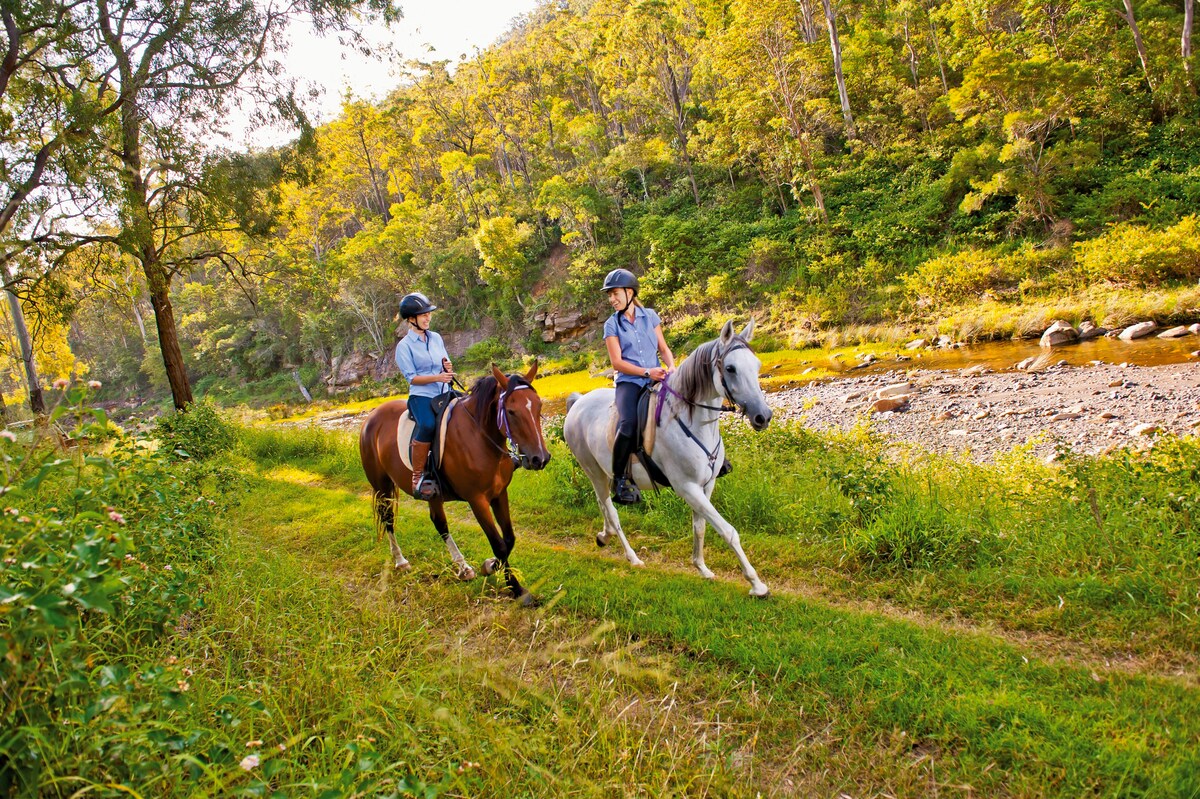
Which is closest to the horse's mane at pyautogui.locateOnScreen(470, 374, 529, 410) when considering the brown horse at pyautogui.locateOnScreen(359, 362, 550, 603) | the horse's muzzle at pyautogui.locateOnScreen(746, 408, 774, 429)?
the brown horse at pyautogui.locateOnScreen(359, 362, 550, 603)

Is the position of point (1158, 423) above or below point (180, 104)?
below

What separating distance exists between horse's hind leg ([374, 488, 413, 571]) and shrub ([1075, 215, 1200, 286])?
19.4 m

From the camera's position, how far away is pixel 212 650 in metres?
3.30

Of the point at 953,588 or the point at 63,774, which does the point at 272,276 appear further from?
the point at 953,588

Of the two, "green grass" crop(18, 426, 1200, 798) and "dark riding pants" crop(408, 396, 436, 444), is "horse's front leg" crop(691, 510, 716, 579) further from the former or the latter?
"dark riding pants" crop(408, 396, 436, 444)

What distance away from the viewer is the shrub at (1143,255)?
1350 cm

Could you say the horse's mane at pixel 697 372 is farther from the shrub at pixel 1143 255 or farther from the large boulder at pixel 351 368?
the large boulder at pixel 351 368

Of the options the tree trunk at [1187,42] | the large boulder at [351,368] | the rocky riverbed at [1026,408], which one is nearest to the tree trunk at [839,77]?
the tree trunk at [1187,42]

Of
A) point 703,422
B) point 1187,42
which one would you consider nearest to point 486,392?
point 703,422

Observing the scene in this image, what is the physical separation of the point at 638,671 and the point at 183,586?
292 centimetres

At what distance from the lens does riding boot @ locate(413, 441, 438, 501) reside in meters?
5.07

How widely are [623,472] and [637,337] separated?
1338 millimetres

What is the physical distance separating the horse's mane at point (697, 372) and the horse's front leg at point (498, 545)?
210cm

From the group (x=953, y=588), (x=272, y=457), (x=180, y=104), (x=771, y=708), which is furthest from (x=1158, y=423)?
(x=180, y=104)
